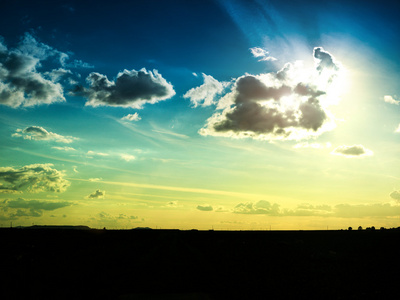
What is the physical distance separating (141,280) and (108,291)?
3159mm

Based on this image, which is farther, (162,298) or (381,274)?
(381,274)

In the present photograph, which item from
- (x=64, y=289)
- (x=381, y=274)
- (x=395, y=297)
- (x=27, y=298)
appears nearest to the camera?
(x=27, y=298)

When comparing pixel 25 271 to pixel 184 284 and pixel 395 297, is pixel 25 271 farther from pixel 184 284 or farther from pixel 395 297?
pixel 395 297

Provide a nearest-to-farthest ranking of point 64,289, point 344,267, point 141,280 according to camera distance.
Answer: point 64,289 < point 141,280 < point 344,267

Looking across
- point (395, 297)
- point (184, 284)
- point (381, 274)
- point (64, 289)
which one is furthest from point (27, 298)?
point (381, 274)

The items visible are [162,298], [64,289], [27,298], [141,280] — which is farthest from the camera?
[141,280]

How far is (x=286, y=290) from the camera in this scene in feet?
53.6

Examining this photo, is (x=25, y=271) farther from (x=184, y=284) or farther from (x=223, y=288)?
(x=223, y=288)

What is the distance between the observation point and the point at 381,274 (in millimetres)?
22281

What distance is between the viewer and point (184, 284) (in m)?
16.4

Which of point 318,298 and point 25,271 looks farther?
point 25,271

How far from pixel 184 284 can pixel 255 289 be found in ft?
11.3

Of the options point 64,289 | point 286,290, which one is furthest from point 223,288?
point 64,289

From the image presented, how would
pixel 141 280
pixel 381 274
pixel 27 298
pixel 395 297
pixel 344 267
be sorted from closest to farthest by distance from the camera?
pixel 27 298, pixel 395 297, pixel 141 280, pixel 381 274, pixel 344 267
